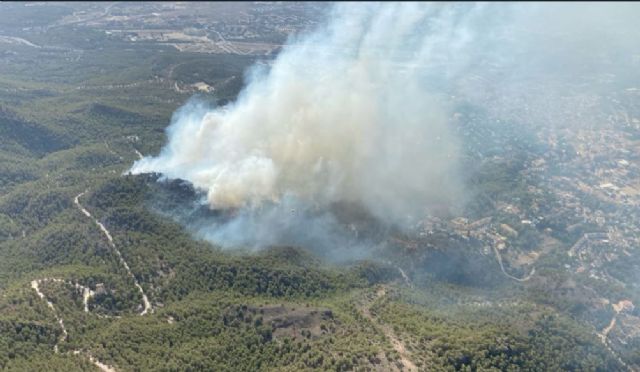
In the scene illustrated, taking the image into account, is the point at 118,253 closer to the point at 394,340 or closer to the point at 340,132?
the point at 394,340

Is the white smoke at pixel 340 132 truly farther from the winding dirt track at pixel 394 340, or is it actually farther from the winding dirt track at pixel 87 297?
the winding dirt track at pixel 394 340

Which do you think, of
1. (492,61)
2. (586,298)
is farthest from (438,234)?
(492,61)

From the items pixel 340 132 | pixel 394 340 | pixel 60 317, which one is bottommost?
pixel 394 340

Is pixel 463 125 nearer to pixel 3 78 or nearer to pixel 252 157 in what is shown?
pixel 252 157

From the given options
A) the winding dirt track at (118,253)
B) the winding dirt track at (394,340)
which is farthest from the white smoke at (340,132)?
the winding dirt track at (394,340)

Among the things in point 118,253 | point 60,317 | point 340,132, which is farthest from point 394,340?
point 340,132

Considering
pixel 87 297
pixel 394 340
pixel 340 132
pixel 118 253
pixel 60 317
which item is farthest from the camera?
pixel 340 132

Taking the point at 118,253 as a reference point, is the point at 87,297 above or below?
below

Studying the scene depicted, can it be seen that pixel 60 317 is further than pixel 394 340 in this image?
No
